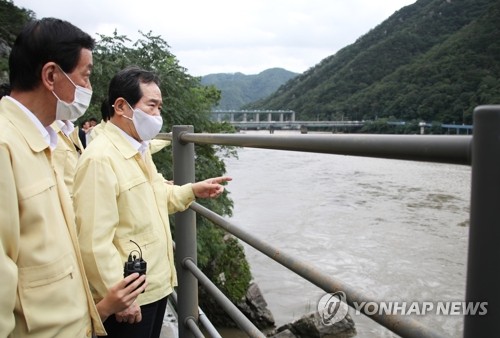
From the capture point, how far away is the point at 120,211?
160 cm

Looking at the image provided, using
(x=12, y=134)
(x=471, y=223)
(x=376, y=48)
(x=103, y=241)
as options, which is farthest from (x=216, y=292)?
(x=376, y=48)

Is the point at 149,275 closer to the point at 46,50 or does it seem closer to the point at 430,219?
the point at 46,50

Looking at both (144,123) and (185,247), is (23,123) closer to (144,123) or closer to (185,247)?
(144,123)

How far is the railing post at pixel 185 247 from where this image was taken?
207 cm

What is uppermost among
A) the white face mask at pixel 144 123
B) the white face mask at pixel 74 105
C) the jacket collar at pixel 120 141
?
the white face mask at pixel 74 105

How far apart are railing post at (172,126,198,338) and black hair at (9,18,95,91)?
A: 2.91 feet

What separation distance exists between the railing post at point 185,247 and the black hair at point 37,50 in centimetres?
89

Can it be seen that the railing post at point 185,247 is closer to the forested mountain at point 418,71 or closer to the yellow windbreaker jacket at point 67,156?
the yellow windbreaker jacket at point 67,156

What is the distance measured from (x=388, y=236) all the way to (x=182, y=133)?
85.8ft

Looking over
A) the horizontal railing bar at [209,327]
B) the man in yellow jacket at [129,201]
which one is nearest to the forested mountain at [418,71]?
the horizontal railing bar at [209,327]

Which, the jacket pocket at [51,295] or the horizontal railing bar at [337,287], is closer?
the horizontal railing bar at [337,287]

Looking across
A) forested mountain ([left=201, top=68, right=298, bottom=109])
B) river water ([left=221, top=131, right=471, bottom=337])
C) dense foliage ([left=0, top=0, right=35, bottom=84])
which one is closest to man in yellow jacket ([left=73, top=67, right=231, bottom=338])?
river water ([left=221, top=131, right=471, bottom=337])

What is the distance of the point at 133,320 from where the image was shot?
5.06ft

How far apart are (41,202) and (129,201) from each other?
553 millimetres
